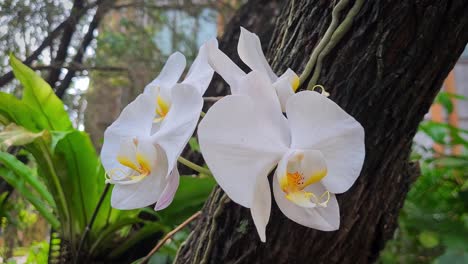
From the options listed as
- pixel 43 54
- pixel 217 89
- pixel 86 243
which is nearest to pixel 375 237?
pixel 86 243

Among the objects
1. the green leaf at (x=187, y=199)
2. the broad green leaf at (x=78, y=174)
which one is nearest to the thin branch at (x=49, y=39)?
the broad green leaf at (x=78, y=174)

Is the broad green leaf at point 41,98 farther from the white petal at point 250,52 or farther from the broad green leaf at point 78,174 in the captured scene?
the white petal at point 250,52

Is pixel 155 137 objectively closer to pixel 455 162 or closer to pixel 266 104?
pixel 266 104

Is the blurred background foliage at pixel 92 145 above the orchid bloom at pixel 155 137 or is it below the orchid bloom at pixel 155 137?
below

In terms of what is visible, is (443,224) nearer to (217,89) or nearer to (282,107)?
(217,89)

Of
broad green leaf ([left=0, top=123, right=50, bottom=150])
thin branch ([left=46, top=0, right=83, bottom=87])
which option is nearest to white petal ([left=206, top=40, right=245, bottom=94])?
broad green leaf ([left=0, top=123, right=50, bottom=150])

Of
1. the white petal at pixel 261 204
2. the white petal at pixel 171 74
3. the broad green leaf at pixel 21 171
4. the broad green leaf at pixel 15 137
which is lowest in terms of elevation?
the broad green leaf at pixel 21 171
